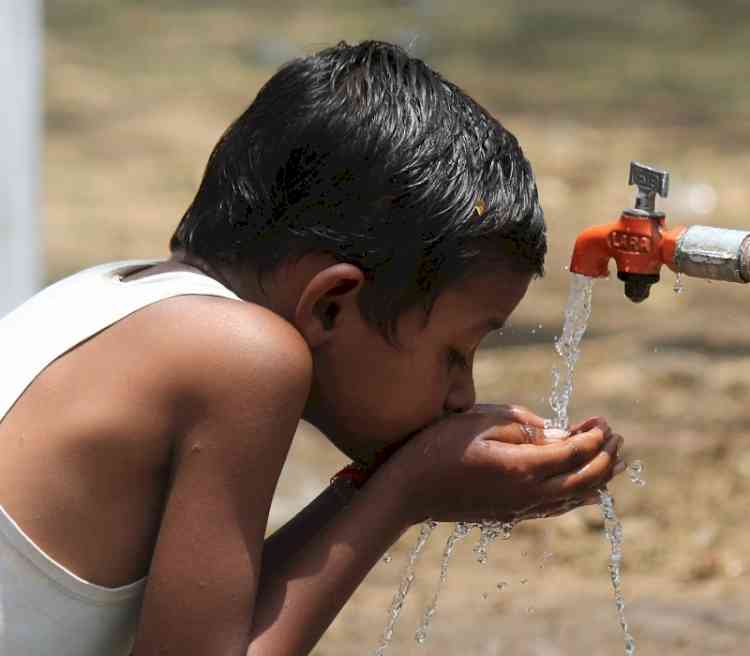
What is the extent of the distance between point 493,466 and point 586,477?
5.5 inches

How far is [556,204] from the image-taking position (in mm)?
7652

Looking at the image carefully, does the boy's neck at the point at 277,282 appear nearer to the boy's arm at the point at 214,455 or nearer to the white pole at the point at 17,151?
the boy's arm at the point at 214,455

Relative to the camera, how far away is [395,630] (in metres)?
3.77

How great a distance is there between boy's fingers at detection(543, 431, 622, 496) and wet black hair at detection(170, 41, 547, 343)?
30 centimetres

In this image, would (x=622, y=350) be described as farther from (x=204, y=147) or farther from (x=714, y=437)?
(x=204, y=147)

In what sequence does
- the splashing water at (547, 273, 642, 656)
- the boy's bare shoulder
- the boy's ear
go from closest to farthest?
the boy's bare shoulder → the boy's ear → the splashing water at (547, 273, 642, 656)

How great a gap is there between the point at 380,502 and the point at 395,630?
1485 millimetres

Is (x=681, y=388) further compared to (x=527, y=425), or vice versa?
(x=681, y=388)

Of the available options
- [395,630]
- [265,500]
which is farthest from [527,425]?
[395,630]

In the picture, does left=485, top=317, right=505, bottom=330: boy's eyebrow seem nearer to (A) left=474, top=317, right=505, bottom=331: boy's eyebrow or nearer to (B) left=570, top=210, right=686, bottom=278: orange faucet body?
(A) left=474, top=317, right=505, bottom=331: boy's eyebrow

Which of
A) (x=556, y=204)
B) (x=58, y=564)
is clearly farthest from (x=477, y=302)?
(x=556, y=204)

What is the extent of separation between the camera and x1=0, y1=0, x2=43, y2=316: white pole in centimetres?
388

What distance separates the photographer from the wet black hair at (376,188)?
2252mm

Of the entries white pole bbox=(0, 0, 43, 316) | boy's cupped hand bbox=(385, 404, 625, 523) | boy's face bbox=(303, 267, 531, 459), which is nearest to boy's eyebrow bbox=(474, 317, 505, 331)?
boy's face bbox=(303, 267, 531, 459)
